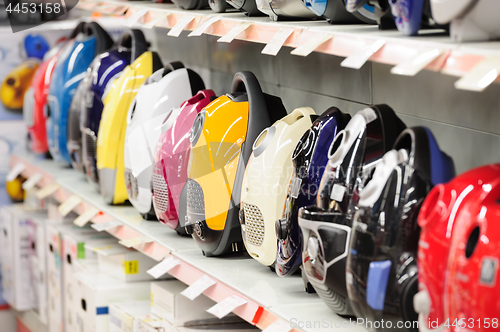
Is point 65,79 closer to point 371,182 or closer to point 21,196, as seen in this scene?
point 21,196

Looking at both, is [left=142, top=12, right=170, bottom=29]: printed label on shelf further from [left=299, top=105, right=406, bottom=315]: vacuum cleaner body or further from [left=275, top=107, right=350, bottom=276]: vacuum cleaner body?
[left=299, top=105, right=406, bottom=315]: vacuum cleaner body

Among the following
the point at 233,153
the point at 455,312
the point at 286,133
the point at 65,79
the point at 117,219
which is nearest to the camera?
the point at 455,312

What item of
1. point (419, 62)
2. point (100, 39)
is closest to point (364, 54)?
point (419, 62)

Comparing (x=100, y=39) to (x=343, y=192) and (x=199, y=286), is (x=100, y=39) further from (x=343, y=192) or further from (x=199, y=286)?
(x=343, y=192)

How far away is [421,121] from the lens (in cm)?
182

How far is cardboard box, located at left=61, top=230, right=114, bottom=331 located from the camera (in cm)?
294

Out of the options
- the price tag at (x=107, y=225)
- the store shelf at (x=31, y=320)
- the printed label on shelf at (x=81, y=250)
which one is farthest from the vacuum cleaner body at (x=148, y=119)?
the store shelf at (x=31, y=320)

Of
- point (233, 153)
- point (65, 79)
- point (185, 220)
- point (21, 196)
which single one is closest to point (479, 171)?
point (233, 153)

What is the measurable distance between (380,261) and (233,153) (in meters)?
0.75

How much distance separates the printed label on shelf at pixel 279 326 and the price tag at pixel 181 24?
97 cm

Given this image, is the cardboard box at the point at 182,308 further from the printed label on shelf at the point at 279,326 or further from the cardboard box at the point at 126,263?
the printed label on shelf at the point at 279,326

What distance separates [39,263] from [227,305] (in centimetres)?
210

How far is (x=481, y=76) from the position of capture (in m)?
1.00

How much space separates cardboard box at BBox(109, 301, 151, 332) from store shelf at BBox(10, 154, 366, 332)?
237mm
